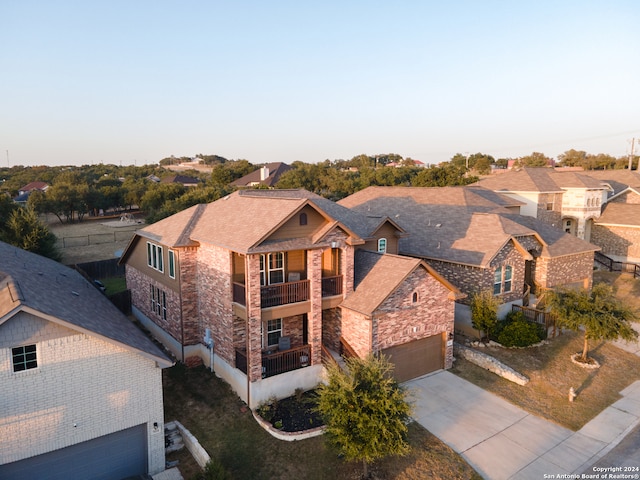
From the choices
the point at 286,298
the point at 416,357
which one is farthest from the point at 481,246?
the point at 286,298

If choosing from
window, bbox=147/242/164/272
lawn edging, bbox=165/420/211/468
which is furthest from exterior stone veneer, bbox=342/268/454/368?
window, bbox=147/242/164/272

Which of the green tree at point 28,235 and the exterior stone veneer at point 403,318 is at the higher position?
the green tree at point 28,235

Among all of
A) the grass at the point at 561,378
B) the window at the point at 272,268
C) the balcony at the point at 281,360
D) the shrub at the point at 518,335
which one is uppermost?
the window at the point at 272,268

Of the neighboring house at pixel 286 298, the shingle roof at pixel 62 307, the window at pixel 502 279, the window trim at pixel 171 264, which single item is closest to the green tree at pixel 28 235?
the shingle roof at pixel 62 307

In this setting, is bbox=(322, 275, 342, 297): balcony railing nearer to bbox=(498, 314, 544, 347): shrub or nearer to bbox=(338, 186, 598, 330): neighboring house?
bbox=(338, 186, 598, 330): neighboring house

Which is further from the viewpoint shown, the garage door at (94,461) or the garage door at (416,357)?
the garage door at (416,357)

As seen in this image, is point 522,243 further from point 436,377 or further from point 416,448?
point 416,448

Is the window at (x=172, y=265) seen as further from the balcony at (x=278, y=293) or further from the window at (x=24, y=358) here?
the window at (x=24, y=358)
